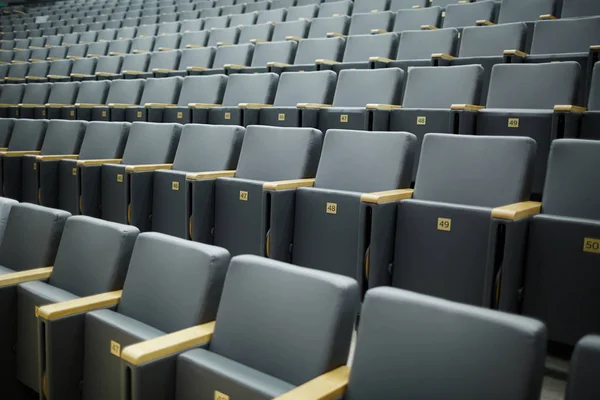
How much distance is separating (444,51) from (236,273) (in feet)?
1.81

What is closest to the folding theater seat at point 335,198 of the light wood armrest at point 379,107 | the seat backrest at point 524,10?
the light wood armrest at point 379,107

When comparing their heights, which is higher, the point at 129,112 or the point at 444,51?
the point at 444,51

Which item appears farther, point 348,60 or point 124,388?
point 348,60

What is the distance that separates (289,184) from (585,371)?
0.33 m

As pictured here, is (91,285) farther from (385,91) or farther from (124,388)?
(385,91)

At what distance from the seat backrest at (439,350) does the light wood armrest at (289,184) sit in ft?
0.81

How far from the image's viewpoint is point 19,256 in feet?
1.43

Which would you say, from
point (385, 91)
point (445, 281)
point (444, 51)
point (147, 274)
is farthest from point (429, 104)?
point (147, 274)

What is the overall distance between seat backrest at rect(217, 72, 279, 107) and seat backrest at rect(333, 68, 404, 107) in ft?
0.33

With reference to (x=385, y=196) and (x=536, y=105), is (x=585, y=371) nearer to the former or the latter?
(x=385, y=196)

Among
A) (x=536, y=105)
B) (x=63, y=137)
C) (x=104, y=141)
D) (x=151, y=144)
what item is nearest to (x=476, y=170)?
(x=536, y=105)

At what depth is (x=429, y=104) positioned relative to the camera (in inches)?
24.0

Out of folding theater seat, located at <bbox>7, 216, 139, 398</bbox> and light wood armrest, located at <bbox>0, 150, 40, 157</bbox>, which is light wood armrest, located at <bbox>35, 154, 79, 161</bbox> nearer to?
light wood armrest, located at <bbox>0, 150, 40, 157</bbox>

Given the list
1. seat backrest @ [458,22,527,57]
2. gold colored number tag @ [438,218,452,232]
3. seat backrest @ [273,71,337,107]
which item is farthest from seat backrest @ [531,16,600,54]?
gold colored number tag @ [438,218,452,232]
